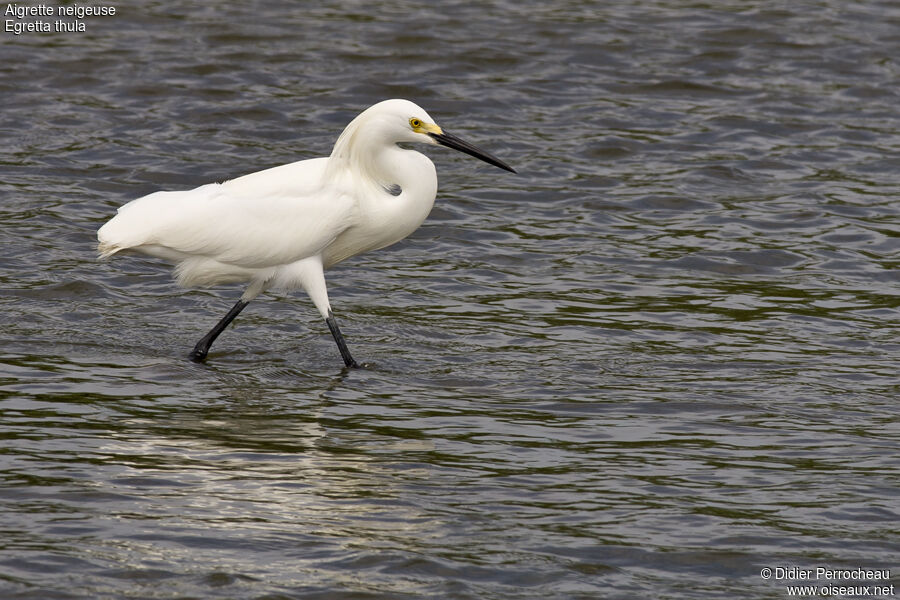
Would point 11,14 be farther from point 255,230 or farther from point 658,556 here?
point 658,556

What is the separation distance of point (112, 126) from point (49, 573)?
8206 millimetres

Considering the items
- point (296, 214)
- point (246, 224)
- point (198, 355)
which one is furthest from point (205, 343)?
point (296, 214)

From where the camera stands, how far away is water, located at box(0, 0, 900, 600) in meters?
5.72

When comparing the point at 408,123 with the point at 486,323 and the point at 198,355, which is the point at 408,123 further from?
the point at 198,355

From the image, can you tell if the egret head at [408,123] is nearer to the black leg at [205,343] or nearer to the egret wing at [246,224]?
the egret wing at [246,224]

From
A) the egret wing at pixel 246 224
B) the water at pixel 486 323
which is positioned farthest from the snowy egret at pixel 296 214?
the water at pixel 486 323

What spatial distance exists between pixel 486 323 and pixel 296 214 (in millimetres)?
Result: 1490

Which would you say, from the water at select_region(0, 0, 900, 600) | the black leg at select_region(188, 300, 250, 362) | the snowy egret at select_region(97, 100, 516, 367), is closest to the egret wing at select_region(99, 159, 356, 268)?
the snowy egret at select_region(97, 100, 516, 367)

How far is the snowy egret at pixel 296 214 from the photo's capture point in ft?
26.8

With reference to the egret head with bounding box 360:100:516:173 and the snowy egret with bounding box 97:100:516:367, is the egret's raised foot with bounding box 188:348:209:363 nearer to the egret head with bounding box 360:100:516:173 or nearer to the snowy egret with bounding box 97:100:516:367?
the snowy egret with bounding box 97:100:516:367

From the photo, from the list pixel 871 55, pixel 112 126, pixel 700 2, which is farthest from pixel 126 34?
pixel 871 55

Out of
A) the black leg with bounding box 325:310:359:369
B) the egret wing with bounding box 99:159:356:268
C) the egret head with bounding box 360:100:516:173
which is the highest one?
the egret head with bounding box 360:100:516:173

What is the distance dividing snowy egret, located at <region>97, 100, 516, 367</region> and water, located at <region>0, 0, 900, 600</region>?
0.49 meters

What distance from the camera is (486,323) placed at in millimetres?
8992
